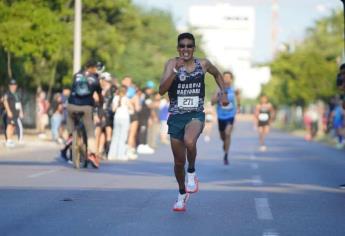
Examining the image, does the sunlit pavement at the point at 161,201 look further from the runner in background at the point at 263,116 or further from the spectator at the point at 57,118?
the spectator at the point at 57,118

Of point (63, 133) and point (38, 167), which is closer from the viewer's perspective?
point (38, 167)

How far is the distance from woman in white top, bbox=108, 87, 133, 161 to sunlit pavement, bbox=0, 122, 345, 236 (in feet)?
7.49

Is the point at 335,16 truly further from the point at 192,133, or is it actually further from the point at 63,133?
the point at 192,133

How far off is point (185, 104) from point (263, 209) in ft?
5.04

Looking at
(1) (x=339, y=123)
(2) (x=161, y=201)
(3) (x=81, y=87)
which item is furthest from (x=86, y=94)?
(1) (x=339, y=123)

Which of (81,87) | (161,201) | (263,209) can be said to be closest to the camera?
(263,209)

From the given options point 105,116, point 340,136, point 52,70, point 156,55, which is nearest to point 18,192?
point 105,116

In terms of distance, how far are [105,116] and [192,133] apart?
37.7ft

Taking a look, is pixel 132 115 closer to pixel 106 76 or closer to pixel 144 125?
pixel 144 125

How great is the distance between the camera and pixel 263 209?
1175cm

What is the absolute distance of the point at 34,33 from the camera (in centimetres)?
3378

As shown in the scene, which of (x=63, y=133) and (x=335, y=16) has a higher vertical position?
(x=335, y=16)

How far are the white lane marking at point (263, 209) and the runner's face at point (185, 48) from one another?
75.6 inches

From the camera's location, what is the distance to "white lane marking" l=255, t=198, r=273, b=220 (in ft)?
35.8
